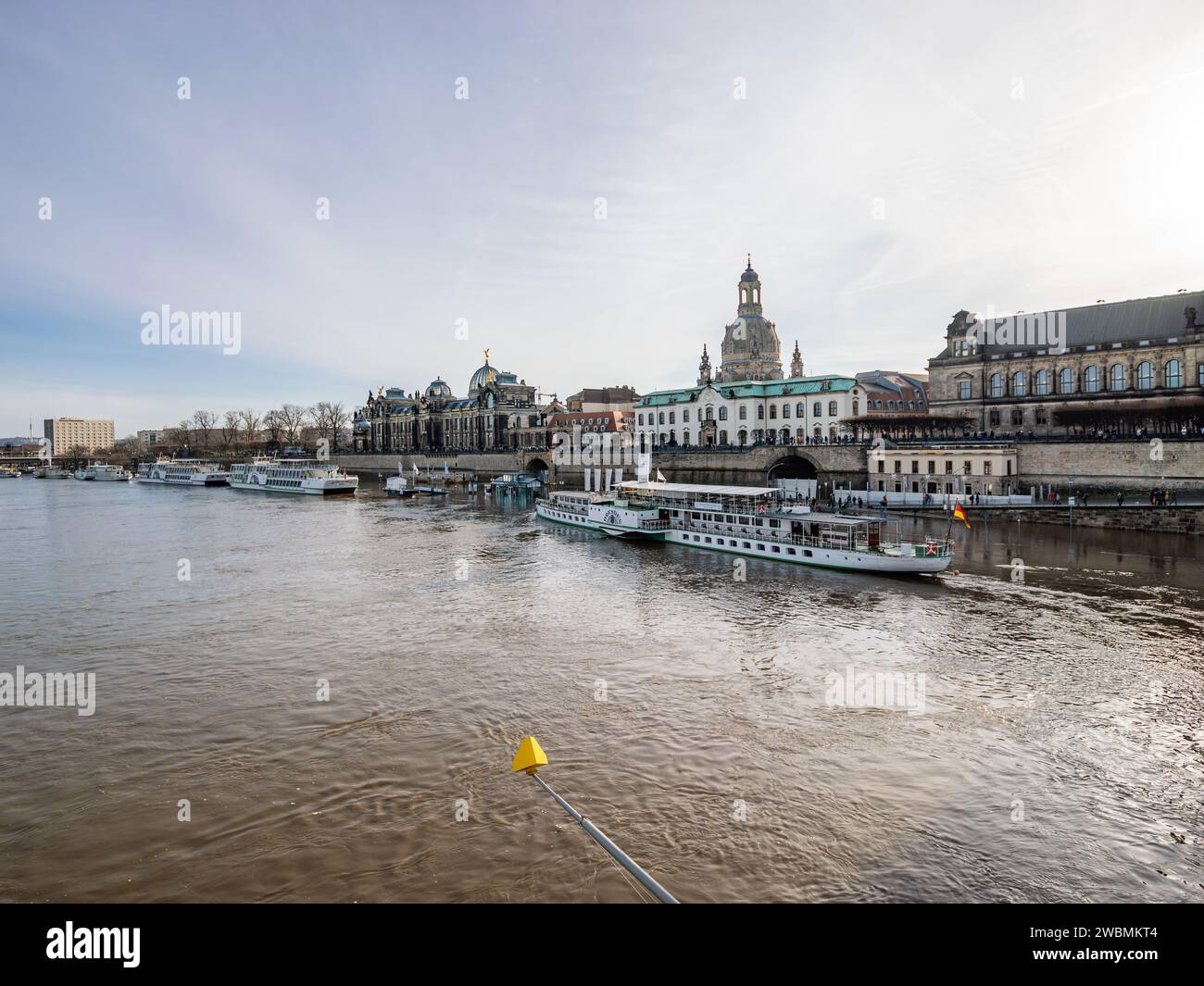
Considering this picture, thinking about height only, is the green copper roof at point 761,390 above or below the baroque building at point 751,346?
below

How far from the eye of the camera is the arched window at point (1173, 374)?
54.8m

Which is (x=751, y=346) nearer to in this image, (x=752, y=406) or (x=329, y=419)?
(x=752, y=406)

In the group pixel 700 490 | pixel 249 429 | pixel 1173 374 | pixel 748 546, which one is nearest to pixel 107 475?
pixel 249 429

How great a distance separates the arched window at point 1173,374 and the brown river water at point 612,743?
33.4 m

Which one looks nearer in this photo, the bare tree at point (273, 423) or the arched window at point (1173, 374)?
the arched window at point (1173, 374)

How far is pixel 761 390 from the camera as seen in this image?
8519cm

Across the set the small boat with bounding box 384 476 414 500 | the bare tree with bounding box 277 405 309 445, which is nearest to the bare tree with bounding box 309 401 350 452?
the bare tree with bounding box 277 405 309 445

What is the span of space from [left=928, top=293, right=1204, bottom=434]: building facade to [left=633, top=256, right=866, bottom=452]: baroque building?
1091 cm

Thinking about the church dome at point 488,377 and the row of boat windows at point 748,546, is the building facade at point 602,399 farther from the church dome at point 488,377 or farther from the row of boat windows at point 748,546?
the row of boat windows at point 748,546

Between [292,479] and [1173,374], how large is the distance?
96.4 m

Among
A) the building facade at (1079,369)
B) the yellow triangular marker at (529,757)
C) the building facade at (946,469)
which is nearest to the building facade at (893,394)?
the building facade at (1079,369)

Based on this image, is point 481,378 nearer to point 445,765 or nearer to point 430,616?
point 430,616

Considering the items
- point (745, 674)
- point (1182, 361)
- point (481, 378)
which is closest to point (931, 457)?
point (1182, 361)

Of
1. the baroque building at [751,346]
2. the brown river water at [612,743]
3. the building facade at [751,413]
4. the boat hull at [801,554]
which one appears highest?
the baroque building at [751,346]
